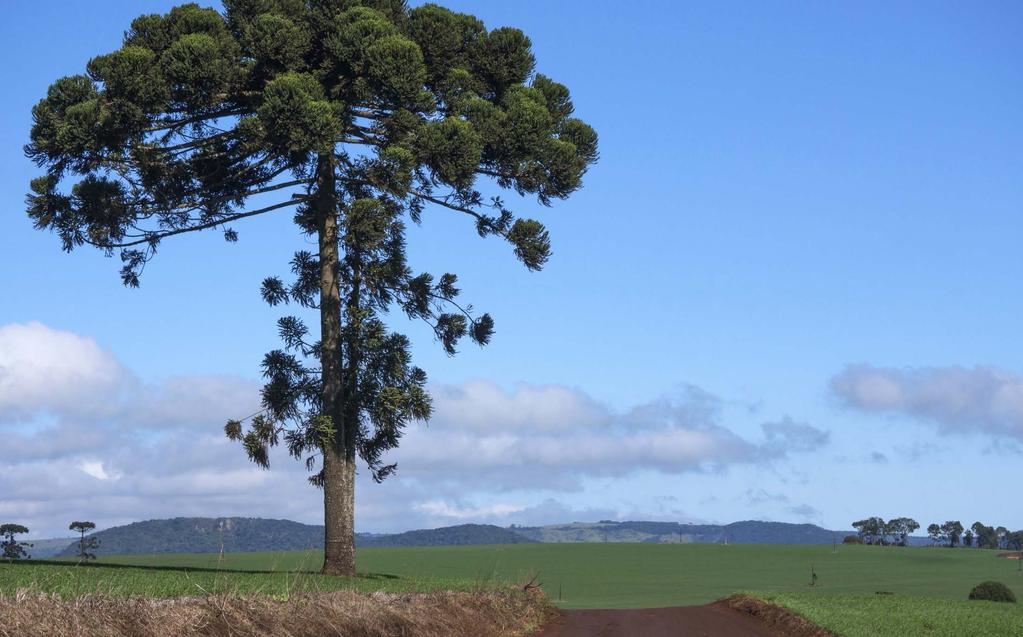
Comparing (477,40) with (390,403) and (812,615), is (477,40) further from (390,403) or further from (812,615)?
(812,615)

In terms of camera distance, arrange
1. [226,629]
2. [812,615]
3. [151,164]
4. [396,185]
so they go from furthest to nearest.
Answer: [151,164] → [396,185] → [812,615] → [226,629]

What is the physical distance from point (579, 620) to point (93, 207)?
18716 millimetres

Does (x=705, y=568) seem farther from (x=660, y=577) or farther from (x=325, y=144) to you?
(x=325, y=144)

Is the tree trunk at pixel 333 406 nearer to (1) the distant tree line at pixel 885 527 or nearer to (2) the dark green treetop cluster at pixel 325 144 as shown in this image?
(2) the dark green treetop cluster at pixel 325 144

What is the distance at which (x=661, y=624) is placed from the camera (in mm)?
19734

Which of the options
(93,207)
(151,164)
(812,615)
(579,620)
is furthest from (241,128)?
(812,615)

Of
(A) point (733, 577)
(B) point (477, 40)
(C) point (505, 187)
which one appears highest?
(B) point (477, 40)

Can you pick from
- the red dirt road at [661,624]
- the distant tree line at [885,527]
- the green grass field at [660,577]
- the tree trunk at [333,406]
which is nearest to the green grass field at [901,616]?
the green grass field at [660,577]

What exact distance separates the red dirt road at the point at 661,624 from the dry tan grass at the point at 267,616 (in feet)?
3.87

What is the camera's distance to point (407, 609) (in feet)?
53.1

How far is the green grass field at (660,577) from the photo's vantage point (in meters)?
18.4

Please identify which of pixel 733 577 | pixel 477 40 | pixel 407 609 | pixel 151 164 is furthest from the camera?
pixel 733 577

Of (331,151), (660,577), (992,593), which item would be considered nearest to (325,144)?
(331,151)

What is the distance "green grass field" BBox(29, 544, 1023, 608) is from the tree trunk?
28866 mm
